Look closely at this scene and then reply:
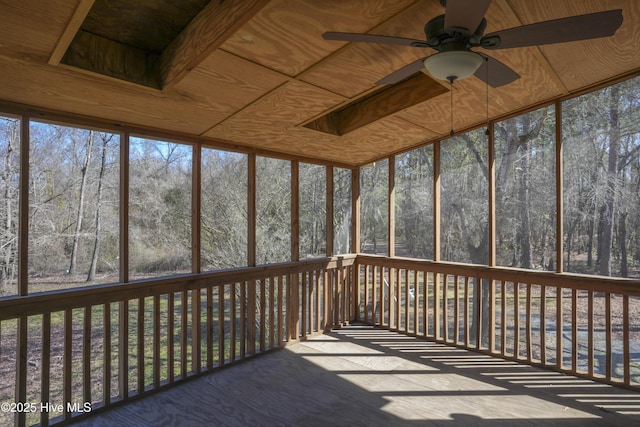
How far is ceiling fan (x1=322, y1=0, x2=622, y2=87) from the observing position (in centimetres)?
154

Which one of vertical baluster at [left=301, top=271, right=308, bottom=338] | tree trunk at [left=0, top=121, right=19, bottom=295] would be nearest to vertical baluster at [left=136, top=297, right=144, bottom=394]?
tree trunk at [left=0, top=121, right=19, bottom=295]

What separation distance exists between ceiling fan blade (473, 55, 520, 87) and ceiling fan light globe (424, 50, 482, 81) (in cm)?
24

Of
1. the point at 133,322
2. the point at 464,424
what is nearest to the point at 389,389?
the point at 464,424

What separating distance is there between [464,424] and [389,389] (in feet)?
2.30

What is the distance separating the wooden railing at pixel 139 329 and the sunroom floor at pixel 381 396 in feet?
0.68

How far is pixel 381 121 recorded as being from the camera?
11.7 ft

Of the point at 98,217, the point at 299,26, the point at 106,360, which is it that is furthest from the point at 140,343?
the point at 299,26

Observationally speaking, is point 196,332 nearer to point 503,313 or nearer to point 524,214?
point 503,313

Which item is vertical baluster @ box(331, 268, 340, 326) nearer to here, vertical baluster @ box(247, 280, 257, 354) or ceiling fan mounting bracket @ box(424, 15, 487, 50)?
vertical baluster @ box(247, 280, 257, 354)

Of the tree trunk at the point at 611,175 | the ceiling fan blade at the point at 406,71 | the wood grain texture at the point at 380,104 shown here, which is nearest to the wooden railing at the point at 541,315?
the tree trunk at the point at 611,175

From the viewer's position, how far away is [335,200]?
5.39m

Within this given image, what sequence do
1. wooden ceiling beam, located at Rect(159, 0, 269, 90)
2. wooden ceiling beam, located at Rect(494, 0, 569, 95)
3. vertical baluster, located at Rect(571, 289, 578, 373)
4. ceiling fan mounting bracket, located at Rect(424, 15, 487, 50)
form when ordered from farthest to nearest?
vertical baluster, located at Rect(571, 289, 578, 373), wooden ceiling beam, located at Rect(494, 0, 569, 95), wooden ceiling beam, located at Rect(159, 0, 269, 90), ceiling fan mounting bracket, located at Rect(424, 15, 487, 50)

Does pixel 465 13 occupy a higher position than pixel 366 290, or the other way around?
pixel 465 13

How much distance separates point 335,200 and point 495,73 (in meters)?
3.38
